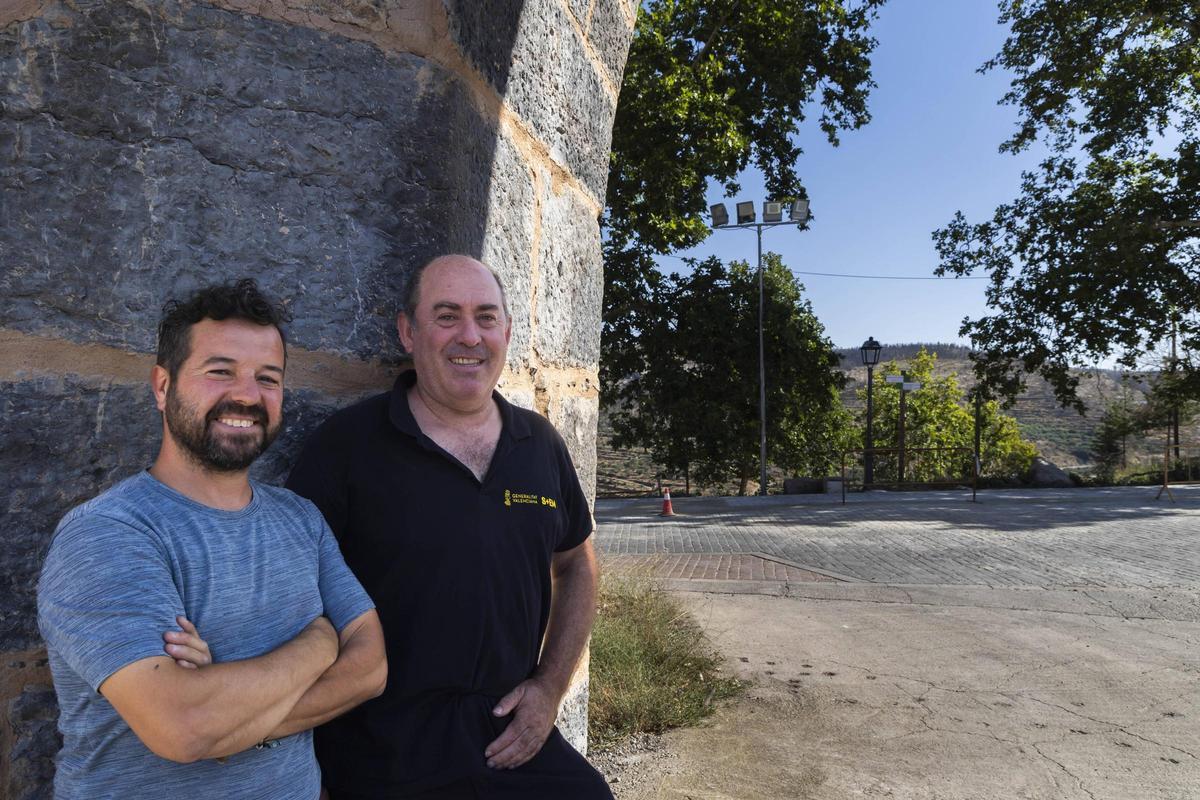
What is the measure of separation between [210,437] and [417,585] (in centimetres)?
57

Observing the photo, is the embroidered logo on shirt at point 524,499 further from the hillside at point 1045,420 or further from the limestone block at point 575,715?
the hillside at point 1045,420

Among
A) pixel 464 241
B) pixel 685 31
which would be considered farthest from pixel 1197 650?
pixel 685 31

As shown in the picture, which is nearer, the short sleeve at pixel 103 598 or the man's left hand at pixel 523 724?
the short sleeve at pixel 103 598

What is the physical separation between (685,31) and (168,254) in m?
15.1

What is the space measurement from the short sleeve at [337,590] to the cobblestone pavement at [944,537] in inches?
271

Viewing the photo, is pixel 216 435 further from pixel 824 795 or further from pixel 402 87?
pixel 824 795

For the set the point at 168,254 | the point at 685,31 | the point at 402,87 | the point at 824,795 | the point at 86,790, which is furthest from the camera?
the point at 685,31

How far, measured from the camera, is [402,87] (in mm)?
1855

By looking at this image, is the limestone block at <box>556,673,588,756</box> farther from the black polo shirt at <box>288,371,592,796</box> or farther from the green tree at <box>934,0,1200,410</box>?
the green tree at <box>934,0,1200,410</box>

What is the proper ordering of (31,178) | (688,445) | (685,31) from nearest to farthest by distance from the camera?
1. (31,178)
2. (685,31)
3. (688,445)

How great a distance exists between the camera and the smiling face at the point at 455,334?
185 cm

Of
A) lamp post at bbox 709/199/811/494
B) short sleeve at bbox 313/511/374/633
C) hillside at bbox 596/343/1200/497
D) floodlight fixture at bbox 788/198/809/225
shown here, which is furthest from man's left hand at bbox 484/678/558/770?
hillside at bbox 596/343/1200/497

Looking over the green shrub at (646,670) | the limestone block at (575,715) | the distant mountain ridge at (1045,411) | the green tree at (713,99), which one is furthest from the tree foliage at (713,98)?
the distant mountain ridge at (1045,411)

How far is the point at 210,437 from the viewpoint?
1.35m
